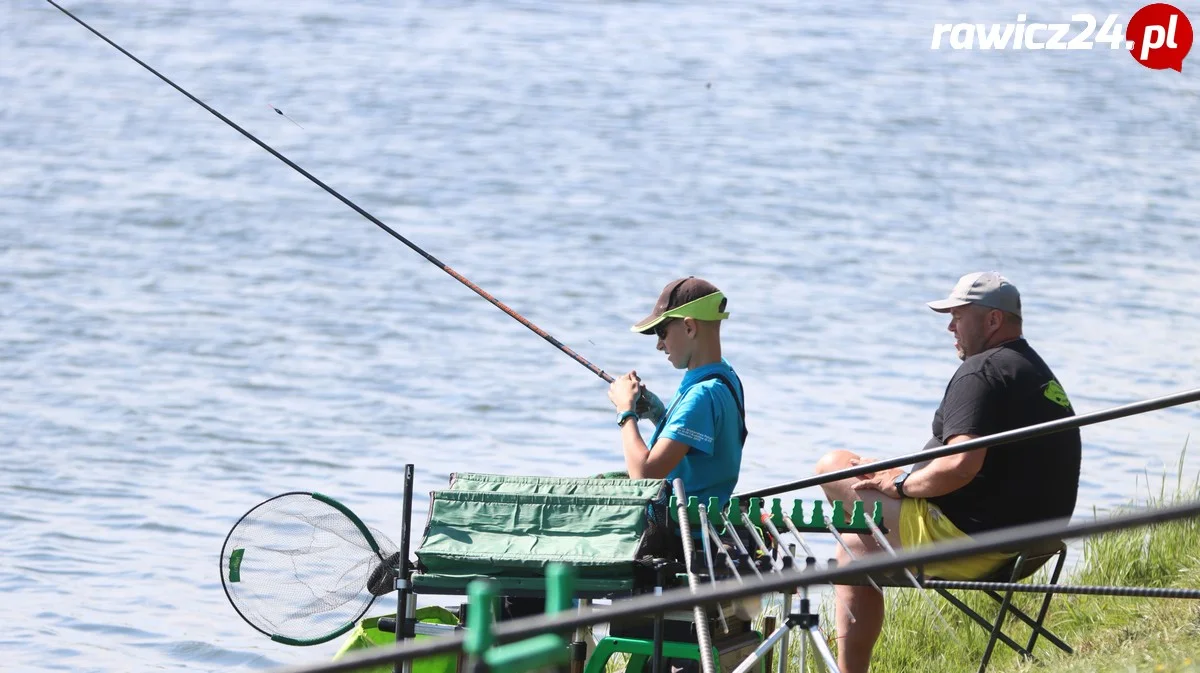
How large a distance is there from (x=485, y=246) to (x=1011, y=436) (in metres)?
9.87

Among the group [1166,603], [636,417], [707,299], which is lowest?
[1166,603]

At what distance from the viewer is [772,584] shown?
160 centimetres

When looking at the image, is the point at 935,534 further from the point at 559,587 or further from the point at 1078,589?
the point at 559,587

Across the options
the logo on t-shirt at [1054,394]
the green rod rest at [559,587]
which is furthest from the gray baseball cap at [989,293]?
the green rod rest at [559,587]

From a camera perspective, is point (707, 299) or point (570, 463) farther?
point (570, 463)

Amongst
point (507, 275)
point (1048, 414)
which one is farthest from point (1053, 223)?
point (1048, 414)

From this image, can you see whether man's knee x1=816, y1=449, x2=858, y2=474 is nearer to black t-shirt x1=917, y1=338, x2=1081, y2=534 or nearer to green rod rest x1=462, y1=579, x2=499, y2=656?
black t-shirt x1=917, y1=338, x2=1081, y2=534

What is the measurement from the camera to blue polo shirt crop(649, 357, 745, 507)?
3.77 m

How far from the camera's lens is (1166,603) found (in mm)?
3963

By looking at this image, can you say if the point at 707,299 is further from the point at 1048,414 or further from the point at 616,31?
the point at 616,31

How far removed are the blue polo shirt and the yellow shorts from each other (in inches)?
18.6

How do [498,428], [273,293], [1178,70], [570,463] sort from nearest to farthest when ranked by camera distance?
[570,463], [498,428], [273,293], [1178,70]

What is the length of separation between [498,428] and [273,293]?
3535mm

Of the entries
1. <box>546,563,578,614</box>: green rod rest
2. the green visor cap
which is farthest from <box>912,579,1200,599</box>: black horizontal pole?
<box>546,563,578,614</box>: green rod rest
